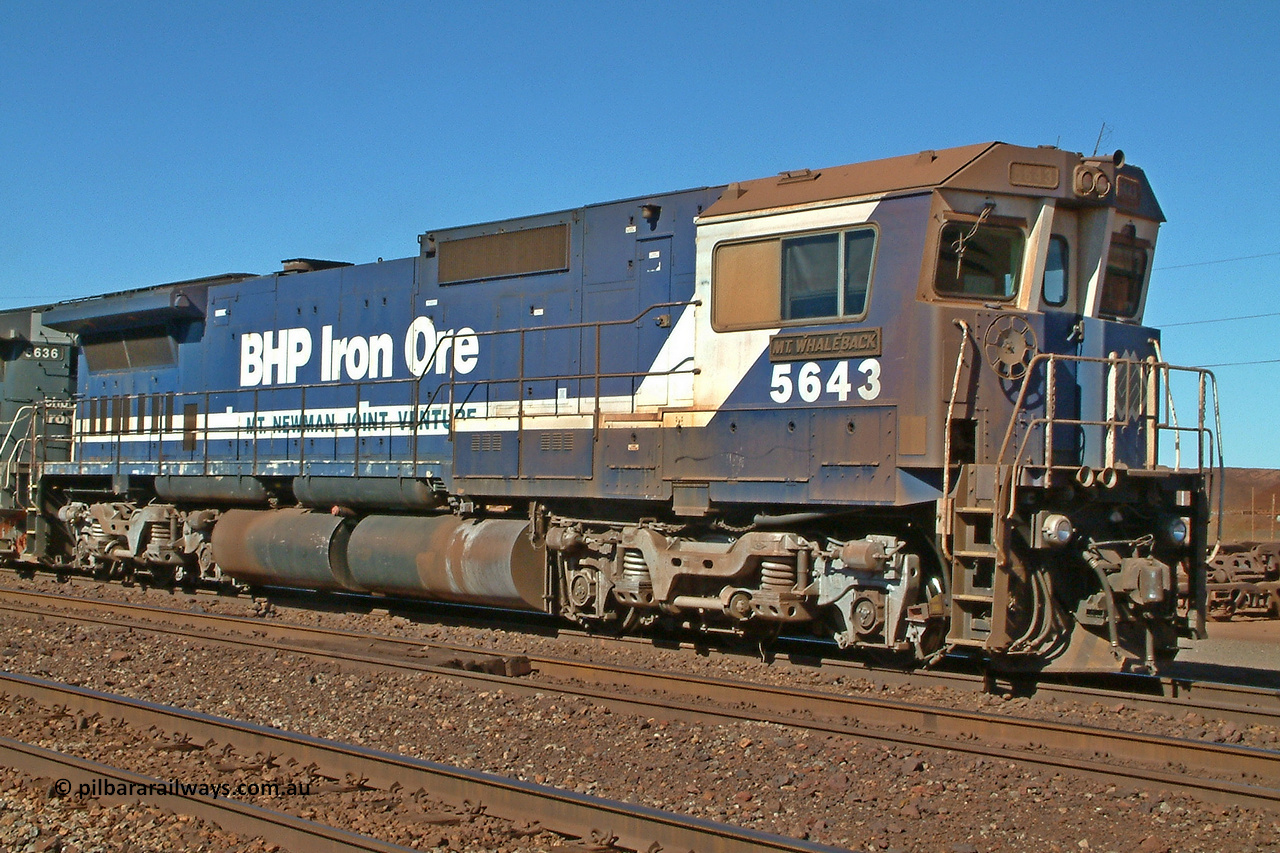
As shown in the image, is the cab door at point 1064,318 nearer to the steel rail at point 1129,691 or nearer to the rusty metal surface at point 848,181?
the rusty metal surface at point 848,181

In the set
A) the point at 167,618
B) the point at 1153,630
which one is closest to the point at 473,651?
the point at 167,618

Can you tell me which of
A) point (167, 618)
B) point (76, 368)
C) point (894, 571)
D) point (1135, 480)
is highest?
point (76, 368)

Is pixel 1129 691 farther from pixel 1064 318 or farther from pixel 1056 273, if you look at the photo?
pixel 1056 273

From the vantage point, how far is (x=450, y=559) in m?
10.9

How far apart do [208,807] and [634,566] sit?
4738 millimetres

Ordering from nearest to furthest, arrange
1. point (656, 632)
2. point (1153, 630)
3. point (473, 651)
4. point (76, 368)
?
point (1153, 630), point (473, 651), point (656, 632), point (76, 368)

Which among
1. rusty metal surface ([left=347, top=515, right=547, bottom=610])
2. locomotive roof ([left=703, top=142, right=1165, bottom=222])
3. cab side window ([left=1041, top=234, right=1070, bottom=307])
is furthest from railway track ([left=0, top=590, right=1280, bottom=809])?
locomotive roof ([left=703, top=142, right=1165, bottom=222])

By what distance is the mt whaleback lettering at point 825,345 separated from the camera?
8.40 m

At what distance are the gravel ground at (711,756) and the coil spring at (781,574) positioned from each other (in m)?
0.78

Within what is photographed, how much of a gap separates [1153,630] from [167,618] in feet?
31.9

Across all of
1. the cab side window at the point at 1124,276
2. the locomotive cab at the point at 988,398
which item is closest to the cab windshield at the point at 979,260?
the locomotive cab at the point at 988,398

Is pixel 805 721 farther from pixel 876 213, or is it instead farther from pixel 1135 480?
pixel 876 213

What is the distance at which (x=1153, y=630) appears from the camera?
26.9ft

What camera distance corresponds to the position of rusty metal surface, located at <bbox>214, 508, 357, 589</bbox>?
40.6ft
